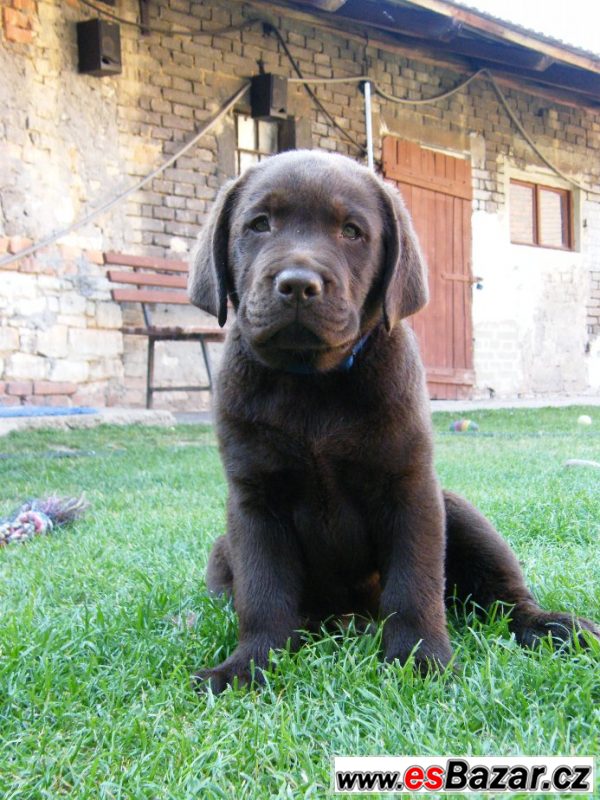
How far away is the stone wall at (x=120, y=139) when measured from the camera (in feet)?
29.7

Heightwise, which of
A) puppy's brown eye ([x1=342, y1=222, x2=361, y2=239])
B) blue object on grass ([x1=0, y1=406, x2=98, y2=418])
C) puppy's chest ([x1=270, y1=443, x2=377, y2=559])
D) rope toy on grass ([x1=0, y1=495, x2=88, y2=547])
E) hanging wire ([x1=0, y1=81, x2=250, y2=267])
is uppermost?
hanging wire ([x1=0, y1=81, x2=250, y2=267])

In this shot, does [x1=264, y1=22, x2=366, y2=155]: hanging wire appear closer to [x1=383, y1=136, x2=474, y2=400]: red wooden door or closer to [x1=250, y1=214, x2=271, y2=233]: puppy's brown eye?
[x1=383, y1=136, x2=474, y2=400]: red wooden door

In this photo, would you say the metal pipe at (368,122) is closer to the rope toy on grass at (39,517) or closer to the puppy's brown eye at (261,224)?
the rope toy on grass at (39,517)

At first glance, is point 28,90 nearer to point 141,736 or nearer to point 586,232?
point 141,736

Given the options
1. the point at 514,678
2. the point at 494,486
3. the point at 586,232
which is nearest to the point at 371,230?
the point at 514,678

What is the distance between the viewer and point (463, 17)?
10.6m

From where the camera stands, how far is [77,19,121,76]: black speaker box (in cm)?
918

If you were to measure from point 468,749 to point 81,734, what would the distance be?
740 mm

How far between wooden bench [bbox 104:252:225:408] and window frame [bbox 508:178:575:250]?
21.2ft

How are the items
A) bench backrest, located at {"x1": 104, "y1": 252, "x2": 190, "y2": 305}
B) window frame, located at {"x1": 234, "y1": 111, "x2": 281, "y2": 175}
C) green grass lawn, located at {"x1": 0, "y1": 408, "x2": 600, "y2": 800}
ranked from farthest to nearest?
1. window frame, located at {"x1": 234, "y1": 111, "x2": 281, "y2": 175}
2. bench backrest, located at {"x1": 104, "y1": 252, "x2": 190, "y2": 305}
3. green grass lawn, located at {"x1": 0, "y1": 408, "x2": 600, "y2": 800}

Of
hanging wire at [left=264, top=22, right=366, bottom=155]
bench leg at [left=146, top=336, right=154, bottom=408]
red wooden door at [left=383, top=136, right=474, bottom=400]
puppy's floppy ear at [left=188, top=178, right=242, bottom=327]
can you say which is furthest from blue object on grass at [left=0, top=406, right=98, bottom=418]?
puppy's floppy ear at [left=188, top=178, right=242, bottom=327]

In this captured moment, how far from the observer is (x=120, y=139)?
977 cm

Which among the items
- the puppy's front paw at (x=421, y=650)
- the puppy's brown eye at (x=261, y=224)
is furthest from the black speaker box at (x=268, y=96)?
the puppy's front paw at (x=421, y=650)

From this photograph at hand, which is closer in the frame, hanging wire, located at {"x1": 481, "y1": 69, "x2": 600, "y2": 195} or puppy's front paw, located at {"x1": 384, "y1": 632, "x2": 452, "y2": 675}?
puppy's front paw, located at {"x1": 384, "y1": 632, "x2": 452, "y2": 675}
